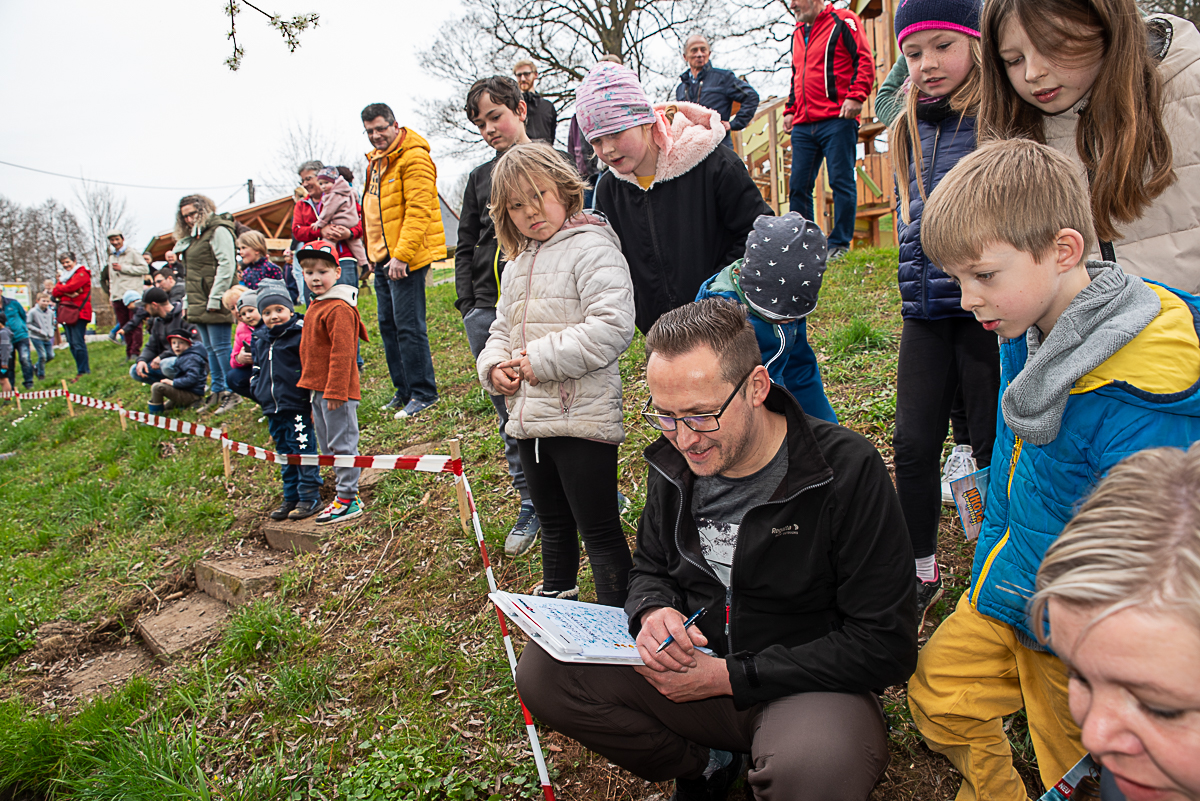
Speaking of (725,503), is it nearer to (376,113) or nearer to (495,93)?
(495,93)

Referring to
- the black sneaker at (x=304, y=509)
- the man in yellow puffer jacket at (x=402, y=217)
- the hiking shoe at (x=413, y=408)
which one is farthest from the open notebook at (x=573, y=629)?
the hiking shoe at (x=413, y=408)

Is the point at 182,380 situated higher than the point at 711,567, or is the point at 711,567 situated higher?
the point at 711,567

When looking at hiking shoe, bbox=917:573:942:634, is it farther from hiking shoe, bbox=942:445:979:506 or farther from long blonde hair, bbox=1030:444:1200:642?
long blonde hair, bbox=1030:444:1200:642

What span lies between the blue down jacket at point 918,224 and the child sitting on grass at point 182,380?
891 centimetres

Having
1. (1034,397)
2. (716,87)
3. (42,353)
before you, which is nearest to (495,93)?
(1034,397)

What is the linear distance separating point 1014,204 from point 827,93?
5.19 metres

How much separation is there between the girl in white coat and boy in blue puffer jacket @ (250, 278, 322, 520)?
2727 millimetres

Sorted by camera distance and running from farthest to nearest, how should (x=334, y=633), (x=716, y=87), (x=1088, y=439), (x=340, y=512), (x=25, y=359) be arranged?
(x=25, y=359), (x=716, y=87), (x=340, y=512), (x=334, y=633), (x=1088, y=439)

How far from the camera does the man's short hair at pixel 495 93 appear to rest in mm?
3912

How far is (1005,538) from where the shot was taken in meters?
1.71

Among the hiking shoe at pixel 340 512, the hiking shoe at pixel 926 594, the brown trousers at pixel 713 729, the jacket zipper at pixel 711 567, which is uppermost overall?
the jacket zipper at pixel 711 567

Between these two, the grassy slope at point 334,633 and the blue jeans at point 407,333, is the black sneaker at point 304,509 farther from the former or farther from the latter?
the blue jeans at point 407,333

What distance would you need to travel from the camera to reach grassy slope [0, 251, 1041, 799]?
9.13ft

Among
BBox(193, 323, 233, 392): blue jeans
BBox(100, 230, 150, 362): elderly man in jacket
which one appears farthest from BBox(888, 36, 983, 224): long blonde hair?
BBox(100, 230, 150, 362): elderly man in jacket
